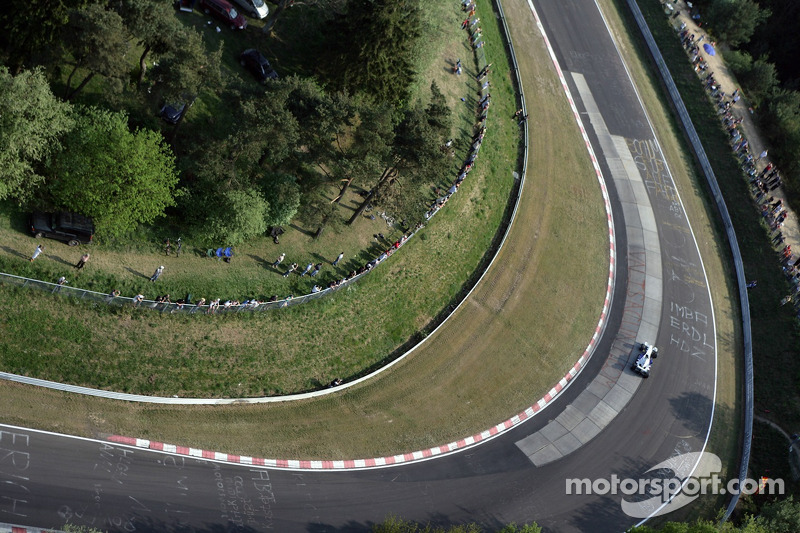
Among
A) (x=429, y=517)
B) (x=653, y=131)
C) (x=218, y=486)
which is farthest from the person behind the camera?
(x=653, y=131)

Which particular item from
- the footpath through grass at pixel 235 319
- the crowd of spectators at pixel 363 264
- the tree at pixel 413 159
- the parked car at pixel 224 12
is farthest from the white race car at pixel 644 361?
the parked car at pixel 224 12

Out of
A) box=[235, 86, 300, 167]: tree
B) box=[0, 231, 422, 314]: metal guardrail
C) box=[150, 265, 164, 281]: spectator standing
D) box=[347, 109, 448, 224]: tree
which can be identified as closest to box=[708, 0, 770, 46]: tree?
box=[347, 109, 448, 224]: tree

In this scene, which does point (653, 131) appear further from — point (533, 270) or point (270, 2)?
point (270, 2)

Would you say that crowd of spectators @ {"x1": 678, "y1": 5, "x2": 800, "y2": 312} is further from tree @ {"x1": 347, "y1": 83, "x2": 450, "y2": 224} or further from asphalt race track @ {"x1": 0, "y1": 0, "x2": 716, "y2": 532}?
tree @ {"x1": 347, "y1": 83, "x2": 450, "y2": 224}

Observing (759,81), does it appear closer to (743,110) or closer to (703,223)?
(743,110)

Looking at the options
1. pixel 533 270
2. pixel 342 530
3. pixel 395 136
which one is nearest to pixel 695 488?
pixel 533 270

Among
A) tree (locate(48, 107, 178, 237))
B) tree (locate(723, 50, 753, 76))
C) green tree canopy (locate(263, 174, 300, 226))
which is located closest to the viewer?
tree (locate(48, 107, 178, 237))
